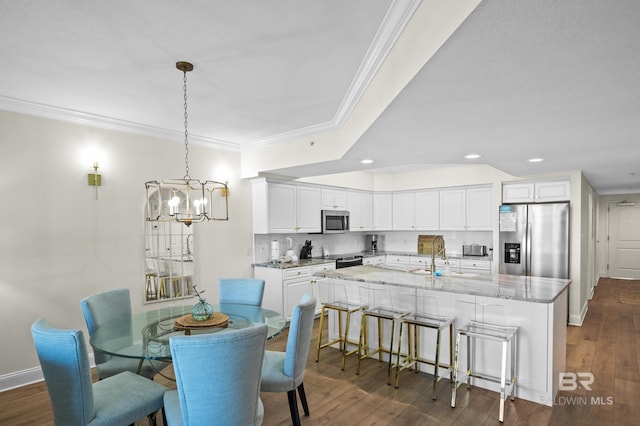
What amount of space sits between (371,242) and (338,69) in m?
5.68

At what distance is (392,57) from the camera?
216 cm

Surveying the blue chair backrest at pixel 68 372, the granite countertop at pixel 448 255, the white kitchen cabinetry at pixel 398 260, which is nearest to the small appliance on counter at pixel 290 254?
the granite countertop at pixel 448 255

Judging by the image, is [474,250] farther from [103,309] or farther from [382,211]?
[103,309]

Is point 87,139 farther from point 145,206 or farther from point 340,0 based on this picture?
point 340,0

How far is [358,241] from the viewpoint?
7.91 metres

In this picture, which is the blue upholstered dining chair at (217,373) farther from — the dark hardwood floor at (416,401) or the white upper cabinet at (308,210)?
the white upper cabinet at (308,210)

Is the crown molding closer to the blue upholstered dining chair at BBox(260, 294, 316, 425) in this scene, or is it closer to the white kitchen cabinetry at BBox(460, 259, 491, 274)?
the blue upholstered dining chair at BBox(260, 294, 316, 425)

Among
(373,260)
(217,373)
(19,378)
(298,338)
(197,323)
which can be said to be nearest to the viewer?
(217,373)

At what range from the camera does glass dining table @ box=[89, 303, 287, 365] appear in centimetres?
231

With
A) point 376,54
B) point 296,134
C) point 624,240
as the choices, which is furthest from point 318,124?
point 624,240

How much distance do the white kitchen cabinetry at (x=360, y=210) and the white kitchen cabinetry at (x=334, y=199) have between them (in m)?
0.17

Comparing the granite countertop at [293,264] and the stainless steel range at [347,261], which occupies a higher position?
the granite countertop at [293,264]

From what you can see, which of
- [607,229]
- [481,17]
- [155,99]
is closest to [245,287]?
[155,99]

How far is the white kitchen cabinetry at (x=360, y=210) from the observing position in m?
7.11
